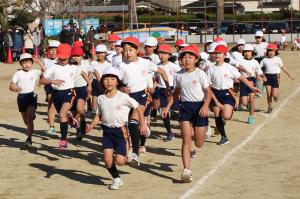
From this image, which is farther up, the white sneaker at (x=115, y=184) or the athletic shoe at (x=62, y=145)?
the athletic shoe at (x=62, y=145)

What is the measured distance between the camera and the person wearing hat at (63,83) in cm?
1172

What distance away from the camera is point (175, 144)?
492 inches

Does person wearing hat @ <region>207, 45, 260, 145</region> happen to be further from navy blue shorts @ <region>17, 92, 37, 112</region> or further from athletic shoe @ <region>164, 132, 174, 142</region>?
navy blue shorts @ <region>17, 92, 37, 112</region>

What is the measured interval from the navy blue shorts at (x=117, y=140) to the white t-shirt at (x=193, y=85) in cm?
129

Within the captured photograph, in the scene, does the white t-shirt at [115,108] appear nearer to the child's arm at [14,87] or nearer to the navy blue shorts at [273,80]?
the child's arm at [14,87]

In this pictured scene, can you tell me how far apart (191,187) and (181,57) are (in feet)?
6.26

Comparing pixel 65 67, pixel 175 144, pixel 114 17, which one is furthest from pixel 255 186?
pixel 114 17

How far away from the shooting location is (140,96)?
35.6ft

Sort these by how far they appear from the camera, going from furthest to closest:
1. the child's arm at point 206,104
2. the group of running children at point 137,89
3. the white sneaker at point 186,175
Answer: the child's arm at point 206,104
the white sneaker at point 186,175
the group of running children at point 137,89

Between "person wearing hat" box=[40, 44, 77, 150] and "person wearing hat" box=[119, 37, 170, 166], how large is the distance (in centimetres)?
151

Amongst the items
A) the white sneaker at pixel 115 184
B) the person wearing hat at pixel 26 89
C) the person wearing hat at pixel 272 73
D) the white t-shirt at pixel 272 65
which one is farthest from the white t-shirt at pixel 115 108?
the white t-shirt at pixel 272 65

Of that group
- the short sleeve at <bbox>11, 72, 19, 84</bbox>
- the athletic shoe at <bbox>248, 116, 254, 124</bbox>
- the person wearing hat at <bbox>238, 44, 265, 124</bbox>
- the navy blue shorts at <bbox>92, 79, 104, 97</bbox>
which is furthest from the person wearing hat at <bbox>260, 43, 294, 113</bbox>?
the short sleeve at <bbox>11, 72, 19, 84</bbox>

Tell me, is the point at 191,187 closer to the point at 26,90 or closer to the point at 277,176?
the point at 277,176

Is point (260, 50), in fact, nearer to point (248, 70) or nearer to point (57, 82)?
point (248, 70)
